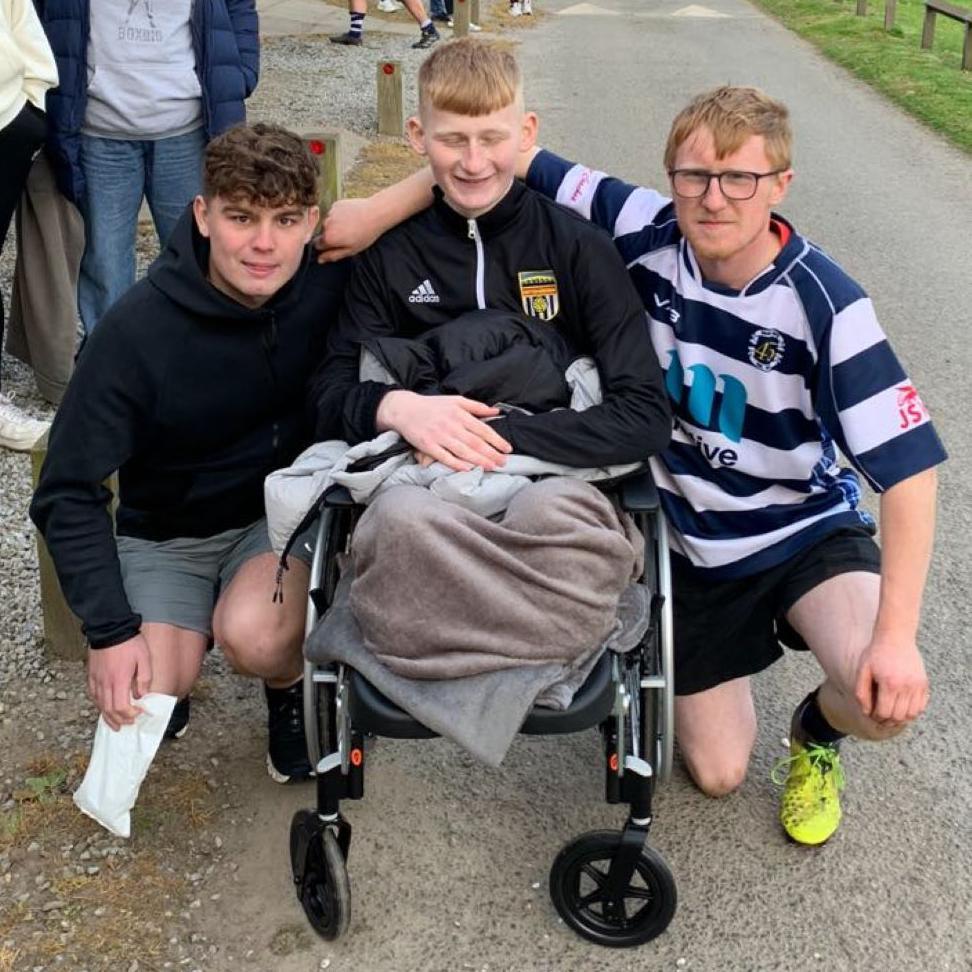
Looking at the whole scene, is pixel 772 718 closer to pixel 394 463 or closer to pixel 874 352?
pixel 874 352

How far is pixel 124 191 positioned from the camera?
4715 mm

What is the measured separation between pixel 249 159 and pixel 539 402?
83 cm

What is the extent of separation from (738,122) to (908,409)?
0.72 m

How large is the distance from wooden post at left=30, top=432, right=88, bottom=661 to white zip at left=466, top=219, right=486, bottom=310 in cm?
133

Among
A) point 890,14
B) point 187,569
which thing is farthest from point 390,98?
point 890,14

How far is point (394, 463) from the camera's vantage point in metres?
2.53

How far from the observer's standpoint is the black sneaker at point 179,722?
3.15m

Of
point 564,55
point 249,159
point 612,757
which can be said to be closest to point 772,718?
point 612,757

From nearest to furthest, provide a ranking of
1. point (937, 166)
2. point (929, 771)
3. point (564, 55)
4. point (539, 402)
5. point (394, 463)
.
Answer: point (394, 463) → point (539, 402) → point (929, 771) → point (937, 166) → point (564, 55)

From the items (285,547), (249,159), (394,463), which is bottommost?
(285,547)

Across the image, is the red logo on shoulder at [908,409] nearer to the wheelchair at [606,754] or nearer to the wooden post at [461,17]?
the wheelchair at [606,754]

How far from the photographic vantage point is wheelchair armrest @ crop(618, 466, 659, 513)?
2.57 meters

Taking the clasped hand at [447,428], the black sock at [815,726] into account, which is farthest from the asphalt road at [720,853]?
the clasped hand at [447,428]

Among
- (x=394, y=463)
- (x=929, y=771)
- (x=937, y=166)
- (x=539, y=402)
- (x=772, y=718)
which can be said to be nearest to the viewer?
(x=394, y=463)
